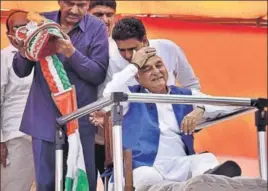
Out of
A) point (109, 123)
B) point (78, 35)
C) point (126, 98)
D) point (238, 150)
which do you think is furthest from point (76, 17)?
point (238, 150)

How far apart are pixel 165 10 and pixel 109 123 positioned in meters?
1.16

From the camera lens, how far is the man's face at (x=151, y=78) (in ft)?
7.52

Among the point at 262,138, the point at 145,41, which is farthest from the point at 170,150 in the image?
the point at 145,41

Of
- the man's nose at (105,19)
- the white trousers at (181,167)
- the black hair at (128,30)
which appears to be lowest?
the white trousers at (181,167)

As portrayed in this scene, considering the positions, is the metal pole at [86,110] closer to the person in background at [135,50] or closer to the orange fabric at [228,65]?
the person in background at [135,50]

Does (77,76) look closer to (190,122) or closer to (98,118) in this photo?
(98,118)

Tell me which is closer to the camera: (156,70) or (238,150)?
(156,70)

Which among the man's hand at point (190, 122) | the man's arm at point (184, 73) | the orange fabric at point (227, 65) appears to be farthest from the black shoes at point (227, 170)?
the orange fabric at point (227, 65)

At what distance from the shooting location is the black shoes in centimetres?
195

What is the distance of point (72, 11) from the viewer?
2414mm

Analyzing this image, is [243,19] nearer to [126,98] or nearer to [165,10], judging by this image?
[165,10]

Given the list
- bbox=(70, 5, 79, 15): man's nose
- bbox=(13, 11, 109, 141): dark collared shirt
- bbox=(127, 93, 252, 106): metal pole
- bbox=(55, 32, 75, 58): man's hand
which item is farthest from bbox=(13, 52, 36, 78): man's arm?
bbox=(127, 93, 252, 106): metal pole

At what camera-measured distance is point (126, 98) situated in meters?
1.82

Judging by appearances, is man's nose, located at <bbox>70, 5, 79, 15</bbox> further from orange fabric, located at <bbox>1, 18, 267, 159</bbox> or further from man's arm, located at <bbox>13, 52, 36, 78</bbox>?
orange fabric, located at <bbox>1, 18, 267, 159</bbox>
